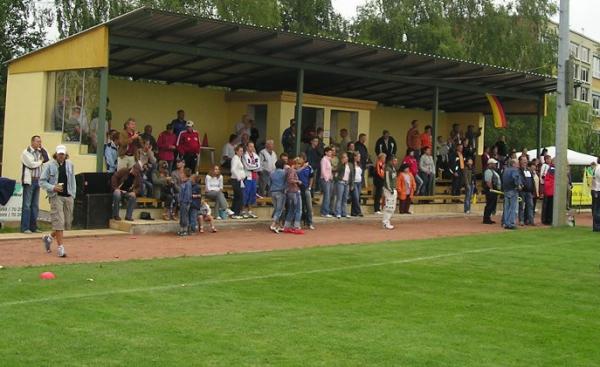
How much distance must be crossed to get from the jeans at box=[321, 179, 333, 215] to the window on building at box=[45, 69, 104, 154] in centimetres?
618

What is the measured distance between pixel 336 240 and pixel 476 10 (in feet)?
112

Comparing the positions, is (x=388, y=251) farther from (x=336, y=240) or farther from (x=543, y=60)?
(x=543, y=60)

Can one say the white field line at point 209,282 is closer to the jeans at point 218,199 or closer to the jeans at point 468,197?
the jeans at point 218,199

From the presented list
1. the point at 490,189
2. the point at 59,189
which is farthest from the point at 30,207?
the point at 490,189

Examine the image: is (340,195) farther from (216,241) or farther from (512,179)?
Answer: (216,241)

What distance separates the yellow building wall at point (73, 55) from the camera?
19016 mm

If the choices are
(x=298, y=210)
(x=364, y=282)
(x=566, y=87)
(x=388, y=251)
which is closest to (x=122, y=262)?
(x=364, y=282)

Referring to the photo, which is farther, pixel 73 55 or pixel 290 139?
pixel 290 139

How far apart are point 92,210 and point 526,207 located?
12412 millimetres

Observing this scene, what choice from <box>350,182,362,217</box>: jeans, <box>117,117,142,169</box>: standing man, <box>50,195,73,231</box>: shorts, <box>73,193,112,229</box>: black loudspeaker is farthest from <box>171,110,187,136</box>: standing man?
<box>50,195,73,231</box>: shorts

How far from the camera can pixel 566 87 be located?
23797 millimetres

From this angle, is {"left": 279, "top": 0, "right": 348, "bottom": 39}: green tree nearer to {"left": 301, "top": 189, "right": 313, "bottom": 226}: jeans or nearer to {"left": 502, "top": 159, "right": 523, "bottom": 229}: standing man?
{"left": 502, "top": 159, "right": 523, "bottom": 229}: standing man

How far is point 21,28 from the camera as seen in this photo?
39719 mm

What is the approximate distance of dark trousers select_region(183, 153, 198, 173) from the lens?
2222 centimetres
